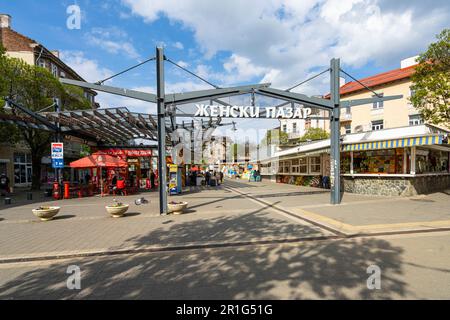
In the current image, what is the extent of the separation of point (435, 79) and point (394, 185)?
19.0 feet

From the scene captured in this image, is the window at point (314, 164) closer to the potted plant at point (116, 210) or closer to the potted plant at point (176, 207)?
the potted plant at point (176, 207)

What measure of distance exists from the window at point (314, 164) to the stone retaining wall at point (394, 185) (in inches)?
192

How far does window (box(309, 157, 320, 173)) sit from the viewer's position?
20.9 meters

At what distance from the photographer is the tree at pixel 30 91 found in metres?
18.0

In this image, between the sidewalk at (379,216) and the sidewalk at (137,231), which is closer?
the sidewalk at (137,231)

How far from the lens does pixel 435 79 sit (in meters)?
11.5

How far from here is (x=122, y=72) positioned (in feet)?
32.7

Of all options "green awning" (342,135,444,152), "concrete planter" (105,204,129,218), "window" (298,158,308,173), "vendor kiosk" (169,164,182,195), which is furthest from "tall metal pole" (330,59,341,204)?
"window" (298,158,308,173)

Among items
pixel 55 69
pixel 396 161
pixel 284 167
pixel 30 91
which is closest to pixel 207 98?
pixel 396 161

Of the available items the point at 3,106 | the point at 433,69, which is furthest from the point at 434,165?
the point at 3,106

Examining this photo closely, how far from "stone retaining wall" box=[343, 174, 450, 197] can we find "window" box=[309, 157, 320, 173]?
4870 mm

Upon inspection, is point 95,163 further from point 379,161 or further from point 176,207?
point 379,161

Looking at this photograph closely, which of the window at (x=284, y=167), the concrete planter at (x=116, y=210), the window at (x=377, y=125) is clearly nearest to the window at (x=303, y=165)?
the window at (x=284, y=167)
